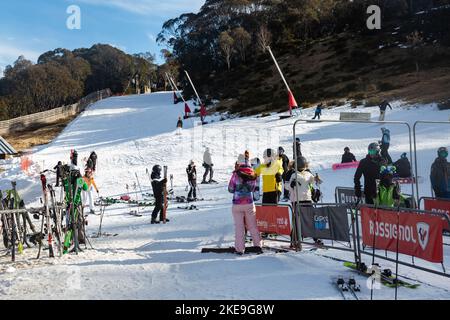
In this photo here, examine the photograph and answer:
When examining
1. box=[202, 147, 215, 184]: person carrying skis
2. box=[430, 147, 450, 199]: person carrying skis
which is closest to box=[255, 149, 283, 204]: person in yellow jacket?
box=[430, 147, 450, 199]: person carrying skis

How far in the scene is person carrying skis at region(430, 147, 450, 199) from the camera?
421 inches

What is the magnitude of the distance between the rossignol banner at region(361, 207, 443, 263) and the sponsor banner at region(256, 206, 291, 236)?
1.68 metres

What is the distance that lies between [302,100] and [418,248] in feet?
123

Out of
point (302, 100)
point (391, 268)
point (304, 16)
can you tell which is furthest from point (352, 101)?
point (304, 16)

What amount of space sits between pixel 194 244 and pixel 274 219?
6.06 ft

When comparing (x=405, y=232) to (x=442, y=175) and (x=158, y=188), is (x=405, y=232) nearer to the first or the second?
(x=442, y=175)

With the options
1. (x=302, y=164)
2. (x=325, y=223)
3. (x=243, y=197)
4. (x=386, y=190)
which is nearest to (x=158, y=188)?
(x=243, y=197)

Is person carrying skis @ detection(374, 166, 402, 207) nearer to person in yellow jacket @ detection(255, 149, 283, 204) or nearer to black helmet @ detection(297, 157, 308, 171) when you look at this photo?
black helmet @ detection(297, 157, 308, 171)

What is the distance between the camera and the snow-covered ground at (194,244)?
6555 millimetres

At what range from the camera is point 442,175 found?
10742mm

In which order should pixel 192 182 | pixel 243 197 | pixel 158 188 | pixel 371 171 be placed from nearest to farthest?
pixel 243 197
pixel 371 171
pixel 158 188
pixel 192 182

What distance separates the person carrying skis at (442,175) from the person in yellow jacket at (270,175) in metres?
3.52

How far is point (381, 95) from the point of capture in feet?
118

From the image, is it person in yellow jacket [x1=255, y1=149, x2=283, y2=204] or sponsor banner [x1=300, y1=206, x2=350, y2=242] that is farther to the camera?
person in yellow jacket [x1=255, y1=149, x2=283, y2=204]
